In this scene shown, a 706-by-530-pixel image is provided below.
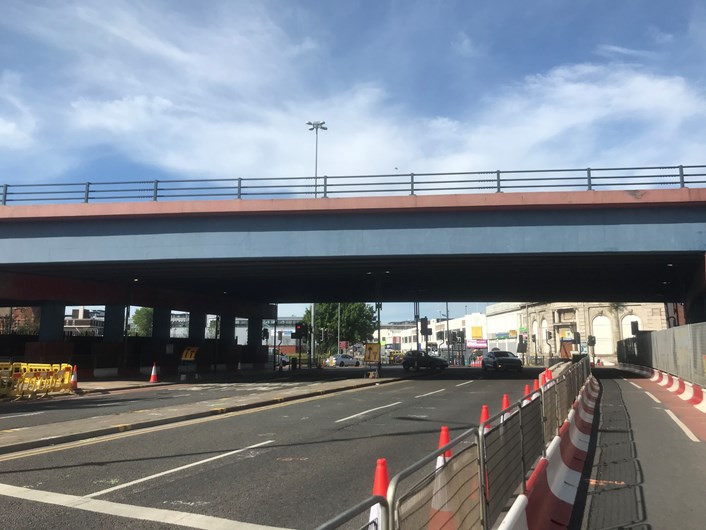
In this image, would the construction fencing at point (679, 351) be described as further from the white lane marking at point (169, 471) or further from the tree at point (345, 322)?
the tree at point (345, 322)

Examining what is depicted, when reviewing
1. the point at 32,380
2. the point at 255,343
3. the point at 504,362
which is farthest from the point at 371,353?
the point at 32,380

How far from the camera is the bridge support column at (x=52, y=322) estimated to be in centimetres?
2922

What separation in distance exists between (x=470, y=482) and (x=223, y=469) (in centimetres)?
528

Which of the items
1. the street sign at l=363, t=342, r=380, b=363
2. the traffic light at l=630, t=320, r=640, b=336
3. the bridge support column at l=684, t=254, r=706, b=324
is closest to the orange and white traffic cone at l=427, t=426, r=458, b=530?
the bridge support column at l=684, t=254, r=706, b=324

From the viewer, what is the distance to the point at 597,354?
72625 mm

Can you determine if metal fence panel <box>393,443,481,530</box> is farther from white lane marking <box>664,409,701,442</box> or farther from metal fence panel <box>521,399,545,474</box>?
white lane marking <box>664,409,701,442</box>

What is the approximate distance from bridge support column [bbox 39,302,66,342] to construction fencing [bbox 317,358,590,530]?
27459 millimetres

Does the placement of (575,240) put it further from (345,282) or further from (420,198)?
(345,282)

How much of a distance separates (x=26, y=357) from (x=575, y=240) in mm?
26437

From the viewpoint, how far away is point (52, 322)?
1160 inches

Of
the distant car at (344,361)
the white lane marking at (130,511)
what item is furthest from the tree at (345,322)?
the white lane marking at (130,511)

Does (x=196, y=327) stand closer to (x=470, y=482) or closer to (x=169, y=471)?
(x=169, y=471)

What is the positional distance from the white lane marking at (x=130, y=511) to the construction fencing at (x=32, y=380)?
14045 mm

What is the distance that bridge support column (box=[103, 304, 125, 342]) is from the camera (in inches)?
1316
